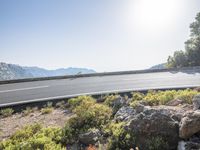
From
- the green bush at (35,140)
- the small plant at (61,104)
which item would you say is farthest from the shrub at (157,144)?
the small plant at (61,104)

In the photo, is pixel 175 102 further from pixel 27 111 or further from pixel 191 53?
pixel 191 53

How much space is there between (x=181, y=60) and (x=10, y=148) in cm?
2974

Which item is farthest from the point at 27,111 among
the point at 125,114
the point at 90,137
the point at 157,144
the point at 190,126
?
the point at 190,126

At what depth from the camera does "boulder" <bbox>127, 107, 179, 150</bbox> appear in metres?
7.34

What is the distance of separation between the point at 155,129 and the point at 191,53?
2815cm

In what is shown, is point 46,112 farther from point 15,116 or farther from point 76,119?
point 76,119

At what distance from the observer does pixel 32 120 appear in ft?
37.8

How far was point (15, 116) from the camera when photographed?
40.9 ft

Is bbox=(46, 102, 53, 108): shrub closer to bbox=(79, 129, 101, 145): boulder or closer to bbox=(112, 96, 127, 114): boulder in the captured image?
bbox=(112, 96, 127, 114): boulder

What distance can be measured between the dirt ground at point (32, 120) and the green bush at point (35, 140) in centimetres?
91

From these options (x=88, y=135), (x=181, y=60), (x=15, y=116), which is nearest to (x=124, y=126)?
(x=88, y=135)

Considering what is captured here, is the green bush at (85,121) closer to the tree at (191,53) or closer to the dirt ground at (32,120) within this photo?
the dirt ground at (32,120)

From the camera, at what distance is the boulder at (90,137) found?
8.59m

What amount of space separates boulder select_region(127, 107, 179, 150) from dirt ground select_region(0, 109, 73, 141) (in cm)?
401
